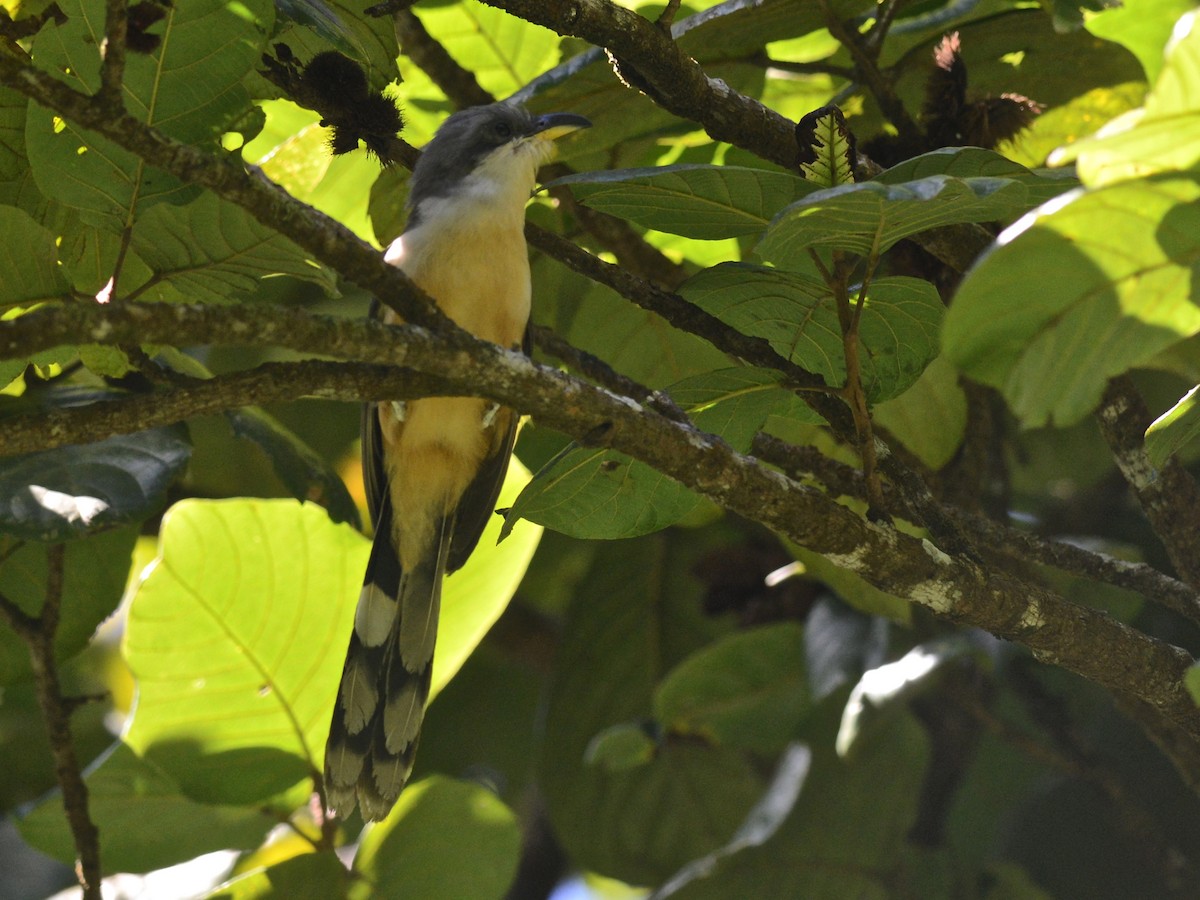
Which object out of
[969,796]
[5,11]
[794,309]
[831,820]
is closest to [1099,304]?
[794,309]

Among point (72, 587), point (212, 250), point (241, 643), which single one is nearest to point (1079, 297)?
point (212, 250)

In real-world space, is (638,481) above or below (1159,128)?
below

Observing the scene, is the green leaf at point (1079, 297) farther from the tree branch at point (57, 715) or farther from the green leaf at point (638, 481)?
the tree branch at point (57, 715)

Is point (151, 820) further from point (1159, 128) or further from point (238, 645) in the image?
point (1159, 128)

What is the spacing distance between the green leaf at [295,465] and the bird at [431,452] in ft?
1.12

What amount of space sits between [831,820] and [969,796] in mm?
770

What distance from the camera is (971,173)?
1846mm

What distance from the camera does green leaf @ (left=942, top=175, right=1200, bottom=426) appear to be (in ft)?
4.42

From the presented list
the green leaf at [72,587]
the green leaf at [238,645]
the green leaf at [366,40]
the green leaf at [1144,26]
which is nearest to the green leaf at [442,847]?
the green leaf at [238,645]

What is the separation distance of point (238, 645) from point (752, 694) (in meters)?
1.42

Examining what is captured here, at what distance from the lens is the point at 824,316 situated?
214 centimetres

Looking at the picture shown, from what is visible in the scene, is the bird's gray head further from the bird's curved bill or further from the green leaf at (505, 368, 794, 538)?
the green leaf at (505, 368, 794, 538)

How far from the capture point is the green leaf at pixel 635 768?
4.13 metres

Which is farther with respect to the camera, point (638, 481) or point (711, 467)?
point (638, 481)
